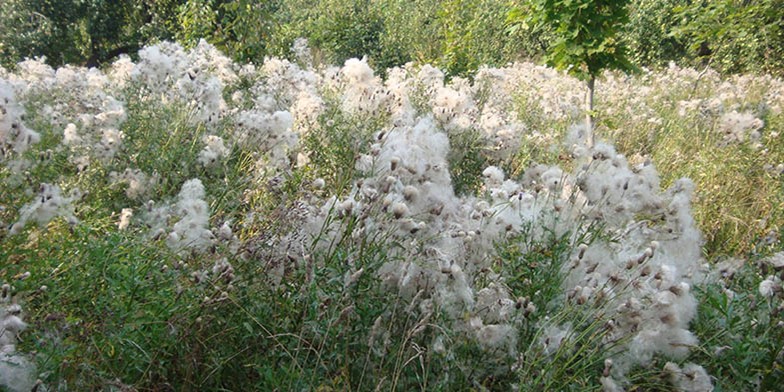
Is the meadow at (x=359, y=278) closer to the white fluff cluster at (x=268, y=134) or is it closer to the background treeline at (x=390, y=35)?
the white fluff cluster at (x=268, y=134)

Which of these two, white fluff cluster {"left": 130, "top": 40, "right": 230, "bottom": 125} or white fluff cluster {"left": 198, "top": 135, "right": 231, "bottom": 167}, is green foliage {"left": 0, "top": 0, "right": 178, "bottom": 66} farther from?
white fluff cluster {"left": 198, "top": 135, "right": 231, "bottom": 167}

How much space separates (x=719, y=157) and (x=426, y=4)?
13399 millimetres

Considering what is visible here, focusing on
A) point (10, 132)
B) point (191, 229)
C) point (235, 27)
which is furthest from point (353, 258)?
point (235, 27)

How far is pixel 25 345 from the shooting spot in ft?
6.00

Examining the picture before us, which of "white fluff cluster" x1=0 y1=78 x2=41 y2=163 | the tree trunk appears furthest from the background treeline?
"white fluff cluster" x1=0 y1=78 x2=41 y2=163

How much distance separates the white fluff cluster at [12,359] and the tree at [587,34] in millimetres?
4436

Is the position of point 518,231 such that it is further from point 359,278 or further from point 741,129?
point 741,129

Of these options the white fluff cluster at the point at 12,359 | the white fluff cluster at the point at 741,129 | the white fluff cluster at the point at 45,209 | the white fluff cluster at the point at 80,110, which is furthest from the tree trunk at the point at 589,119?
the white fluff cluster at the point at 12,359

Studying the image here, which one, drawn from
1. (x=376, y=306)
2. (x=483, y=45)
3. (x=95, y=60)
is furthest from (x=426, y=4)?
(x=376, y=306)

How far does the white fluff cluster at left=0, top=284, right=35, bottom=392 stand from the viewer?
162 cm

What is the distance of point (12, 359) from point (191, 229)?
914mm

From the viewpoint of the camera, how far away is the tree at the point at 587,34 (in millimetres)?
5082

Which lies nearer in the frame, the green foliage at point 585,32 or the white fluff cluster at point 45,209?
the white fluff cluster at point 45,209

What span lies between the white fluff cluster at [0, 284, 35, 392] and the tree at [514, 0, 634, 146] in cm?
444
